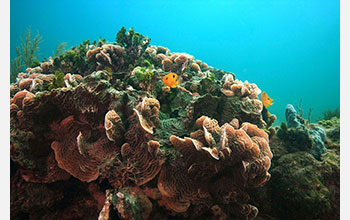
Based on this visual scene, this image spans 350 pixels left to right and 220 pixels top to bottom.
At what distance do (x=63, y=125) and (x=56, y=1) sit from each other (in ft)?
310

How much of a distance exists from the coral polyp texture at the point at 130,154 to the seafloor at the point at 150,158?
1cm

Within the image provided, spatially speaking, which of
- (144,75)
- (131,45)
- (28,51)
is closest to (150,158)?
(144,75)

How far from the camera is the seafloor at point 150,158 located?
2.07 meters

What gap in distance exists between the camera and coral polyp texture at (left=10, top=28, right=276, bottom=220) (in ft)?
6.71

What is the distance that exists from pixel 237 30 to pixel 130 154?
11593cm

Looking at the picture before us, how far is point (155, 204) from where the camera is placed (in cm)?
218

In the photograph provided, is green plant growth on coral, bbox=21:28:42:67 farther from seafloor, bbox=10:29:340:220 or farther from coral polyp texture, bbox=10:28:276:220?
coral polyp texture, bbox=10:28:276:220

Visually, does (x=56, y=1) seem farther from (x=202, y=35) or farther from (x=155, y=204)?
(x=155, y=204)

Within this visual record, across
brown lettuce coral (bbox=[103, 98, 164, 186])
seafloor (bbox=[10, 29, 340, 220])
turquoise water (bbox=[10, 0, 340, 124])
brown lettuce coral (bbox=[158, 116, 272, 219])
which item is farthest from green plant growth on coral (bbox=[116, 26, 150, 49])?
turquoise water (bbox=[10, 0, 340, 124])

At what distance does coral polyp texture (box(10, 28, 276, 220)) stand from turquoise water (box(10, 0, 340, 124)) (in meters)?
61.9

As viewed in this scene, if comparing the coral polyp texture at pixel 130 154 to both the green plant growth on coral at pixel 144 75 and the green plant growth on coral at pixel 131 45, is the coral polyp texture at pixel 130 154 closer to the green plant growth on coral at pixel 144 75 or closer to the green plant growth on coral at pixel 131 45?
the green plant growth on coral at pixel 144 75

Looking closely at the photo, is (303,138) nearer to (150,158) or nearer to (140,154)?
(150,158)

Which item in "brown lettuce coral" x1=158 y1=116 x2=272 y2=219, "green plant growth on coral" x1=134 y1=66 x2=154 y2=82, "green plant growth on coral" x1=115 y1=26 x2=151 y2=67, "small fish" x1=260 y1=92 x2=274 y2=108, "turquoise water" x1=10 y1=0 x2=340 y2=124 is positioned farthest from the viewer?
"turquoise water" x1=10 y1=0 x2=340 y2=124

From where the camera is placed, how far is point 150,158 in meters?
2.18
